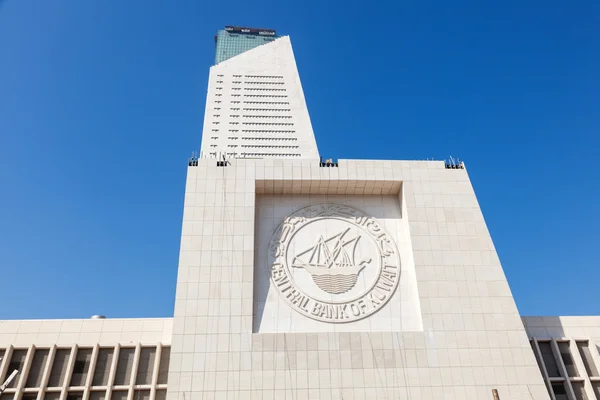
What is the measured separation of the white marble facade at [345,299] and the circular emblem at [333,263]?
144 millimetres

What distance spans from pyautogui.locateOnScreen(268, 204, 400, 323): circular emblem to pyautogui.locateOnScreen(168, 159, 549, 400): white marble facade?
144mm

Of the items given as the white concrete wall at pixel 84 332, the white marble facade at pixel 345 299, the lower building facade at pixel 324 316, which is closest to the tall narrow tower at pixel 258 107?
the white marble facade at pixel 345 299

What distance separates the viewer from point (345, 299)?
61.7 ft

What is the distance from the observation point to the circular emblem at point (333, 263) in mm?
18672

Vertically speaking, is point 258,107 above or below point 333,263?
above

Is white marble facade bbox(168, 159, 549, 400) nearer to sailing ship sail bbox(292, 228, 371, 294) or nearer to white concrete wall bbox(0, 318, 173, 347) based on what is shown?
sailing ship sail bbox(292, 228, 371, 294)

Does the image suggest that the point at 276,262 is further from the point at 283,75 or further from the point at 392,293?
the point at 283,75

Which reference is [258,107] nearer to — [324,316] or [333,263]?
[333,263]

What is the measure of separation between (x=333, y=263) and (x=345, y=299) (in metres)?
1.85

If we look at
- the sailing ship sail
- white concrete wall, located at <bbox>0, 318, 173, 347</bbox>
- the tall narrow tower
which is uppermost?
the tall narrow tower

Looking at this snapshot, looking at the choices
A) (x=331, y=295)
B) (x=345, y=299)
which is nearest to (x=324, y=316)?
(x=331, y=295)

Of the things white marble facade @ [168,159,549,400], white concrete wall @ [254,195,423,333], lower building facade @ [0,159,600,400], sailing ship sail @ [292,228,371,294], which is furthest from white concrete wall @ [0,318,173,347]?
sailing ship sail @ [292,228,371,294]

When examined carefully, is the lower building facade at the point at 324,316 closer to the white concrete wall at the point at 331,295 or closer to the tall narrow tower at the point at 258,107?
the white concrete wall at the point at 331,295

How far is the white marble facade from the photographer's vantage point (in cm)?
1670
